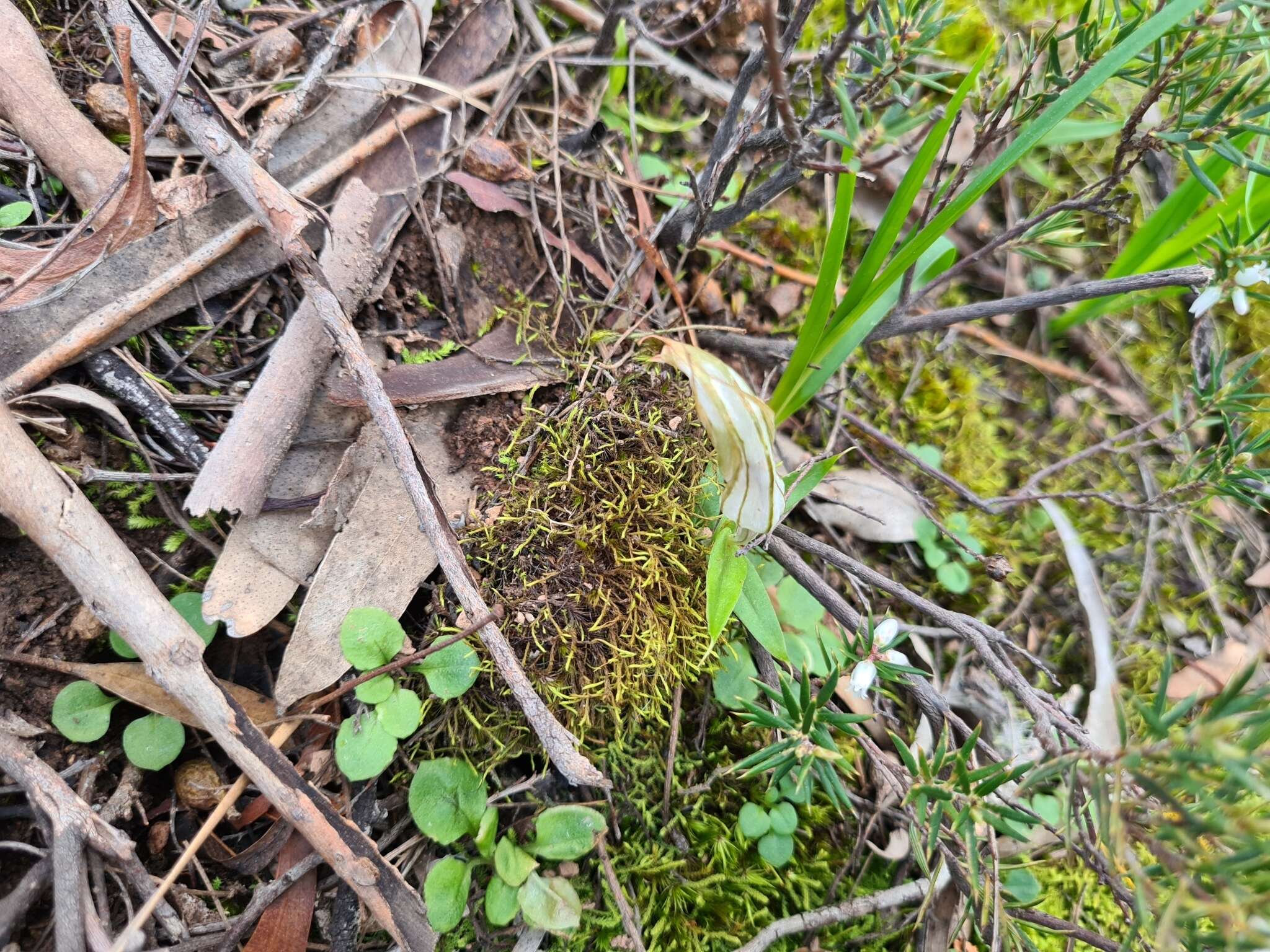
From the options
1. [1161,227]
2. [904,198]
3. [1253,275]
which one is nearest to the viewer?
[1253,275]

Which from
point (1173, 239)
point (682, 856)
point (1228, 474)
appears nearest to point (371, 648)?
point (682, 856)

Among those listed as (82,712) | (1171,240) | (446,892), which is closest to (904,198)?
(1171,240)

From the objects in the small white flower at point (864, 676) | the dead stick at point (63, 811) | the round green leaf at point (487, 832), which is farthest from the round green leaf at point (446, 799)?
the small white flower at point (864, 676)

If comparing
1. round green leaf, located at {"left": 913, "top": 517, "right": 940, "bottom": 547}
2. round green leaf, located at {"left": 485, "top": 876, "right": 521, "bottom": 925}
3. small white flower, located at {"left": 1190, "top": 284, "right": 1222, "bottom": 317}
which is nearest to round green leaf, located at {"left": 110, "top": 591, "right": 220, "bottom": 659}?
round green leaf, located at {"left": 485, "top": 876, "right": 521, "bottom": 925}

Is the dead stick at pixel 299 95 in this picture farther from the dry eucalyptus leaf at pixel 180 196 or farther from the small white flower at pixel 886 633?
the small white flower at pixel 886 633

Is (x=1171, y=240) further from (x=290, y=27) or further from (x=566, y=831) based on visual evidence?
(x=290, y=27)

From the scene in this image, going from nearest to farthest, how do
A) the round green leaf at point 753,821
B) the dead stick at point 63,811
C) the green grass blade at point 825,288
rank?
the dead stick at point 63,811 < the green grass blade at point 825,288 < the round green leaf at point 753,821
